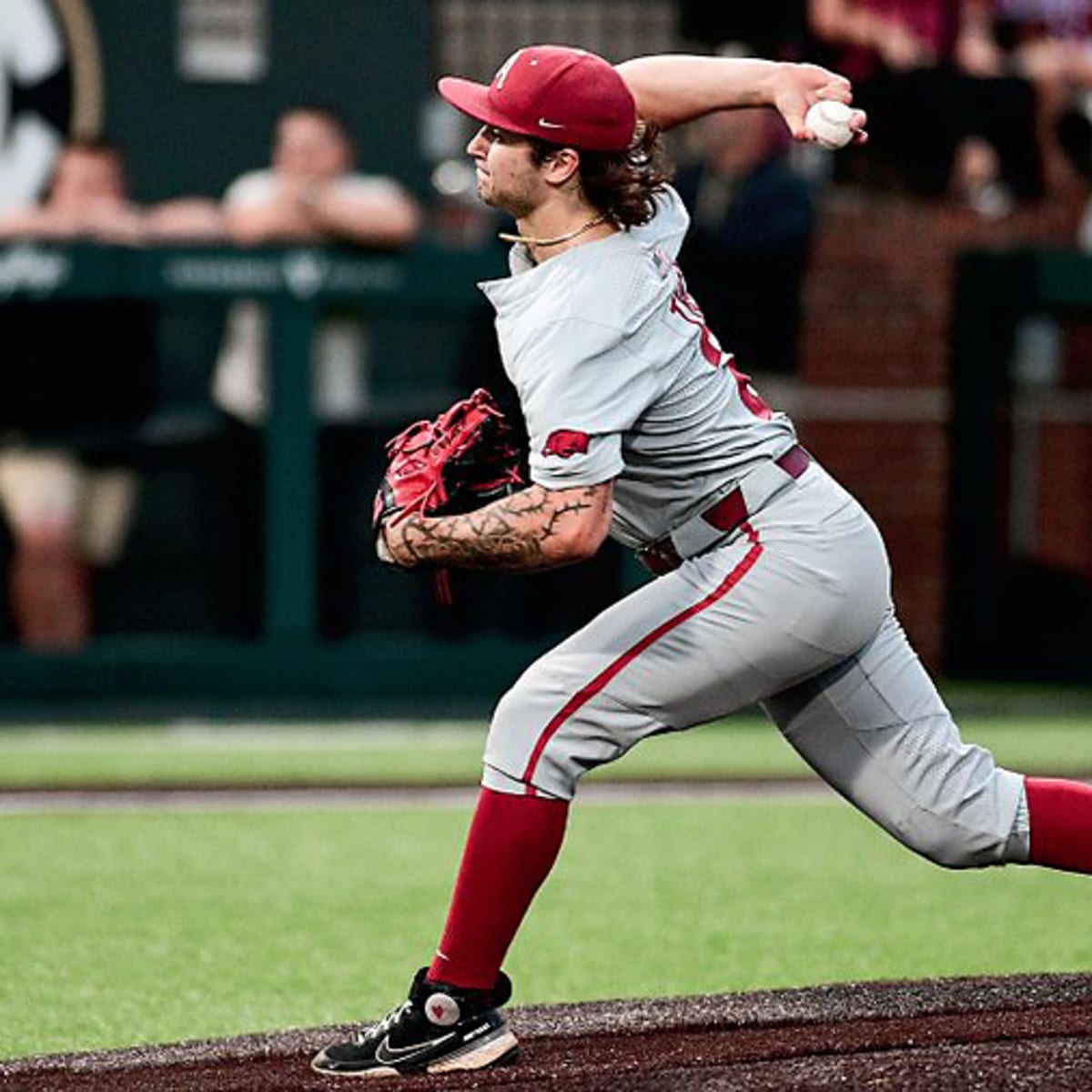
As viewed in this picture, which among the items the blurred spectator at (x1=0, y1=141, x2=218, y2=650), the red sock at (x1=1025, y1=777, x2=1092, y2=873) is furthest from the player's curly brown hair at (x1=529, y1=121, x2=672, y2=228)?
the blurred spectator at (x1=0, y1=141, x2=218, y2=650)

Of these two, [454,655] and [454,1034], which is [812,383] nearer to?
[454,655]

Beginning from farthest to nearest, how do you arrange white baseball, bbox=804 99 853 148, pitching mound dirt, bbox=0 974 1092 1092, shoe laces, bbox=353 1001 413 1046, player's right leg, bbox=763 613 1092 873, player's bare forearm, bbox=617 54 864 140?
player's bare forearm, bbox=617 54 864 140 → player's right leg, bbox=763 613 1092 873 → white baseball, bbox=804 99 853 148 → shoe laces, bbox=353 1001 413 1046 → pitching mound dirt, bbox=0 974 1092 1092

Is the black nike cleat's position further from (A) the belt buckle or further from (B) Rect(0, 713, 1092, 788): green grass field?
(B) Rect(0, 713, 1092, 788): green grass field

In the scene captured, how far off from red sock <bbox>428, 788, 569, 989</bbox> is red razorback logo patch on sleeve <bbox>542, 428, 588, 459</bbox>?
630 millimetres

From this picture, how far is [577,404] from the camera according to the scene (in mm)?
4504

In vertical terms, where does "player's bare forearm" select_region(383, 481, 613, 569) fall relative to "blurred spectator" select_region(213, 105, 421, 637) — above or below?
above

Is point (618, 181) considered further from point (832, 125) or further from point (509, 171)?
point (832, 125)

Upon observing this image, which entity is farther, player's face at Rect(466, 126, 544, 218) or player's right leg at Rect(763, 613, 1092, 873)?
player's right leg at Rect(763, 613, 1092, 873)

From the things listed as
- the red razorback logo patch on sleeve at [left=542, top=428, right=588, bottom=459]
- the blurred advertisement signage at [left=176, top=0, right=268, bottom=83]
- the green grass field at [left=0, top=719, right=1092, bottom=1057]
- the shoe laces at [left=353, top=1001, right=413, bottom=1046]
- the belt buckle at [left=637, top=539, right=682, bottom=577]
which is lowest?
the green grass field at [left=0, top=719, right=1092, bottom=1057]

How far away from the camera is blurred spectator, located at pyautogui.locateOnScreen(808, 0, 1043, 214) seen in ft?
46.0

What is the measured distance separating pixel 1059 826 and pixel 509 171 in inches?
63.6

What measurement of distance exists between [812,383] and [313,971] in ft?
27.3

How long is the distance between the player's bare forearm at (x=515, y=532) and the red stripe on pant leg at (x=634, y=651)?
22cm

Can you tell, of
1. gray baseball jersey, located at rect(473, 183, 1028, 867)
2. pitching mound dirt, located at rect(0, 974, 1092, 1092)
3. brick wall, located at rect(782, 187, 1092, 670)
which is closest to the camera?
pitching mound dirt, located at rect(0, 974, 1092, 1092)
